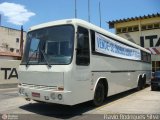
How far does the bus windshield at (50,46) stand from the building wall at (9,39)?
47.4m

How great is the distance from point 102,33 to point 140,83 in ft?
27.7

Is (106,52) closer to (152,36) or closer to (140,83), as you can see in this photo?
(140,83)

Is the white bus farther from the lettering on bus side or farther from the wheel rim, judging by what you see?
the lettering on bus side

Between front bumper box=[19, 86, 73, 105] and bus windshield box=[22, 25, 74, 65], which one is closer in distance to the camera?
front bumper box=[19, 86, 73, 105]

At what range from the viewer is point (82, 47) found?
9133 millimetres

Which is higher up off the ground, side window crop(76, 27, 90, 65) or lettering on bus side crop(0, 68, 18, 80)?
side window crop(76, 27, 90, 65)

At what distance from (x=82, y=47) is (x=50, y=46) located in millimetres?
1066

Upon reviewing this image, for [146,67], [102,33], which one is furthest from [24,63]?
[146,67]

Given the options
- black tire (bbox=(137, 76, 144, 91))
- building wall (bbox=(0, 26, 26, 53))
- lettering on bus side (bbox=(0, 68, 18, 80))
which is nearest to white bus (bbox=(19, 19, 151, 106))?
black tire (bbox=(137, 76, 144, 91))

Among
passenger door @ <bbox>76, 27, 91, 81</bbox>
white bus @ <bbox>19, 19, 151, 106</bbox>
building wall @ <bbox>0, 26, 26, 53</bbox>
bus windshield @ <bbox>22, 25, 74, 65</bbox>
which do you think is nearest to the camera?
white bus @ <bbox>19, 19, 151, 106</bbox>

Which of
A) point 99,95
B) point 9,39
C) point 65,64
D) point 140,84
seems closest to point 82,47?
point 65,64

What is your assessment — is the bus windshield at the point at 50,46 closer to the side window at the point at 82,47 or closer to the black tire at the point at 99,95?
the side window at the point at 82,47

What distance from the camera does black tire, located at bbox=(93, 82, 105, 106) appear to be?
10269 millimetres

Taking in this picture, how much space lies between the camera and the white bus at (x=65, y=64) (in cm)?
850
